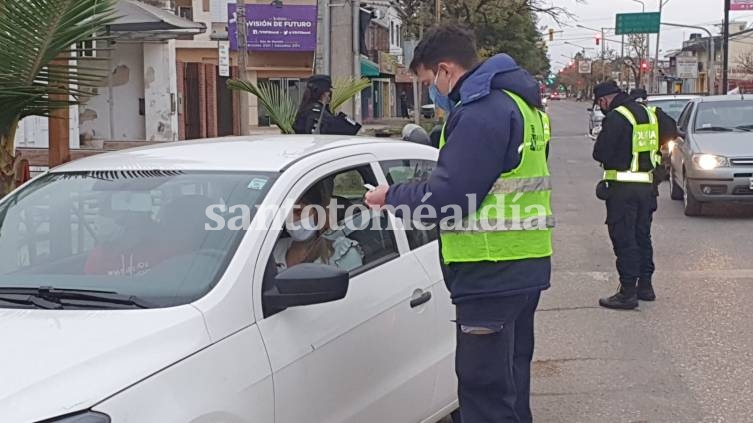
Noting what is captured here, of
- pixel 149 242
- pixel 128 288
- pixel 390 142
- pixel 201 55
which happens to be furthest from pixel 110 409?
pixel 201 55

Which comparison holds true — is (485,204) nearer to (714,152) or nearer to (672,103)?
(714,152)

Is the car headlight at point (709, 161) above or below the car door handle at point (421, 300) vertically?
above

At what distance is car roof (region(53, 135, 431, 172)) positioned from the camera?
3840 mm

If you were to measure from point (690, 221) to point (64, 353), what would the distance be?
36.2 feet

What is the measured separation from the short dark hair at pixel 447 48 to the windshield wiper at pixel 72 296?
59.0 inches

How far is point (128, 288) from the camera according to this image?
326 centimetres

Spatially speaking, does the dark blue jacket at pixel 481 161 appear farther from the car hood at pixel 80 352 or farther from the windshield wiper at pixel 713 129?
the windshield wiper at pixel 713 129

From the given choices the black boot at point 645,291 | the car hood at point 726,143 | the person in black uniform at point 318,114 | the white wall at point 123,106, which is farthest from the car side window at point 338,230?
the white wall at point 123,106

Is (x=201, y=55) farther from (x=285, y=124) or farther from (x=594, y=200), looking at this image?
(x=285, y=124)

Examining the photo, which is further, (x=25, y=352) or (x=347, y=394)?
(x=347, y=394)

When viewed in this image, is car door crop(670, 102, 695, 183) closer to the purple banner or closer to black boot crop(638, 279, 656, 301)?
black boot crop(638, 279, 656, 301)

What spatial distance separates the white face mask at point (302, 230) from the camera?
3.66 meters

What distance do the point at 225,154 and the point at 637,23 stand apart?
5857cm

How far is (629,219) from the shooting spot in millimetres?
7492
